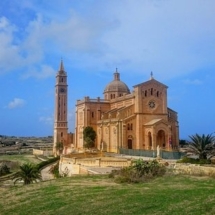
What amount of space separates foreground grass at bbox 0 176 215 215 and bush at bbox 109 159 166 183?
77cm

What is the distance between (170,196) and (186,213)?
238cm

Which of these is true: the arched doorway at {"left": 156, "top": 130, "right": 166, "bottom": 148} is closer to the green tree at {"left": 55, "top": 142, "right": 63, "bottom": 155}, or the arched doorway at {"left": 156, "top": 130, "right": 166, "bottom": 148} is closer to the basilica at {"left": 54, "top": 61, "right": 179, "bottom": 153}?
the basilica at {"left": 54, "top": 61, "right": 179, "bottom": 153}

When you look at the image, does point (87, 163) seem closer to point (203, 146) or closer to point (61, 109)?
point (203, 146)

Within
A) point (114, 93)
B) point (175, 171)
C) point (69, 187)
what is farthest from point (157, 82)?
point (69, 187)

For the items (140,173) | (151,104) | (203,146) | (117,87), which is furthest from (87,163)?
(117,87)

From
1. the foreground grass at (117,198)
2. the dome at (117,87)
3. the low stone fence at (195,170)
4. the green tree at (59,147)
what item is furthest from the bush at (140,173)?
the green tree at (59,147)

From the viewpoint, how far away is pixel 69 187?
61.4 ft

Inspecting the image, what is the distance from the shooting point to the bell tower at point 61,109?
241 feet

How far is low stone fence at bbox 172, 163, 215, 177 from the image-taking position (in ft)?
64.2

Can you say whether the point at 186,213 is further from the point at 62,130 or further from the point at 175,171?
the point at 62,130

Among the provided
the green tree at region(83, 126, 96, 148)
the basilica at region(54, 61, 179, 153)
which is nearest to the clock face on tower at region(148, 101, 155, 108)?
the basilica at region(54, 61, 179, 153)

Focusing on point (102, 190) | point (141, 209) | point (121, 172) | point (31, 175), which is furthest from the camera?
point (31, 175)

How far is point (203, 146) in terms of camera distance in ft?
89.6

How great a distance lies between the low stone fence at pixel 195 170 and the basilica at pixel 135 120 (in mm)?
26676
